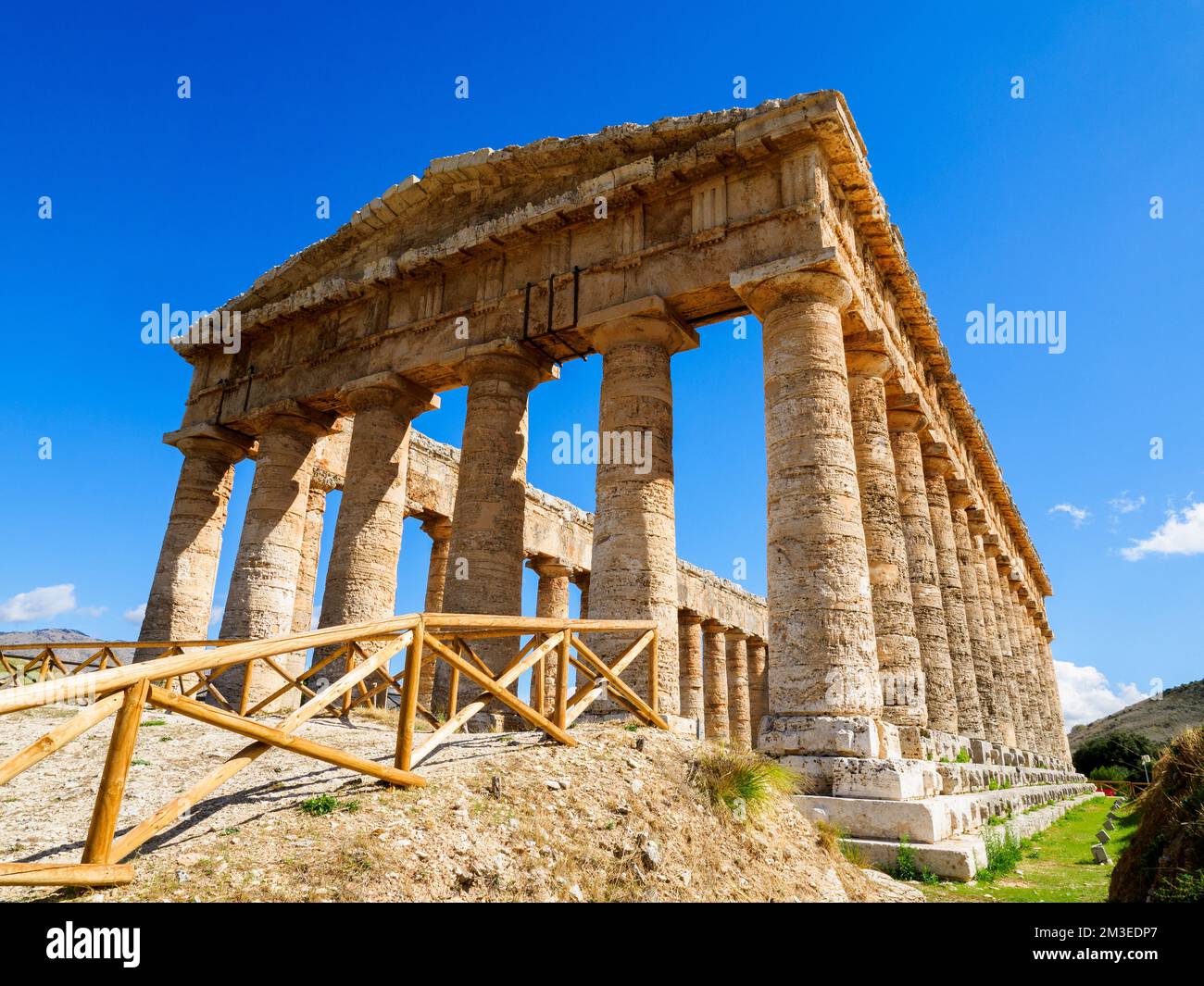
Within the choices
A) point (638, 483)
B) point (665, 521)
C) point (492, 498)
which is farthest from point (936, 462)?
point (492, 498)

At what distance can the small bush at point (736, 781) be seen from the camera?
613 cm

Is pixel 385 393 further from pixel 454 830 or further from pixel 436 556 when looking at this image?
pixel 454 830

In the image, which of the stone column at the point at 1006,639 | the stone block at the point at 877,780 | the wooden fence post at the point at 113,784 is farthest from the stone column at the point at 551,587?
the wooden fence post at the point at 113,784

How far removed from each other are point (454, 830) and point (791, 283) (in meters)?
9.57

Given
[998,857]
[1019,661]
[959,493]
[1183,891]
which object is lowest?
[998,857]

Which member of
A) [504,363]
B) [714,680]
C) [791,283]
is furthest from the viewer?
[714,680]

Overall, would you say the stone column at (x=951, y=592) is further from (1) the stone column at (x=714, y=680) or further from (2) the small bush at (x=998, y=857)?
(1) the stone column at (x=714, y=680)

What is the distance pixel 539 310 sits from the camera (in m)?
14.1

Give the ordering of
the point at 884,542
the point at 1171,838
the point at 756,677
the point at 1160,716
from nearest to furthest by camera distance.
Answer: the point at 1171,838
the point at 884,542
the point at 756,677
the point at 1160,716

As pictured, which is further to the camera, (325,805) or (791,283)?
(791,283)

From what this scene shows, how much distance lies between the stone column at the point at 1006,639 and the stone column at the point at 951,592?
5792 mm

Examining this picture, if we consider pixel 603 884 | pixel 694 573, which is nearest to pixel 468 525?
pixel 603 884

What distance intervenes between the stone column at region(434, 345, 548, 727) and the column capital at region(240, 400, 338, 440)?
437cm

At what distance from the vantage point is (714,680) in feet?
90.8
